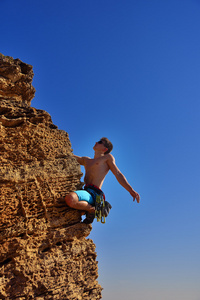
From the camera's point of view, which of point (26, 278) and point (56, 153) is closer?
point (26, 278)

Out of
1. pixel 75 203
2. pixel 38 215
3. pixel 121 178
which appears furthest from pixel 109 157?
pixel 38 215

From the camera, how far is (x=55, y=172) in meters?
4.80

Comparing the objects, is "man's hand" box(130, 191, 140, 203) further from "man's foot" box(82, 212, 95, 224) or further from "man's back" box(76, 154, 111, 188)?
"man's foot" box(82, 212, 95, 224)

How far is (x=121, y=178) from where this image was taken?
5.36m

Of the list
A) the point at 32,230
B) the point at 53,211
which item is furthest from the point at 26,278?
the point at 53,211

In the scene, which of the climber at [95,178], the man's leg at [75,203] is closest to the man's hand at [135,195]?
the climber at [95,178]

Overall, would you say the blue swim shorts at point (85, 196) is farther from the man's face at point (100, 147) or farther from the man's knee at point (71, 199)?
the man's face at point (100, 147)

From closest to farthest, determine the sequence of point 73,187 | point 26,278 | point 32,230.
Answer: point 26,278
point 32,230
point 73,187

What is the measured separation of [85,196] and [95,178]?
607 mm

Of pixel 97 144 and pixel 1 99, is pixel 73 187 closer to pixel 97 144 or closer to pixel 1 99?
pixel 97 144

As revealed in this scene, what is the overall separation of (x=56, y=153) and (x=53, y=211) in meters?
1.00

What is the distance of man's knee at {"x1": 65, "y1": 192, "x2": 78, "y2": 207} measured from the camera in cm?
464

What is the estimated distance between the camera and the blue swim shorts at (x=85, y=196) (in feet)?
15.6

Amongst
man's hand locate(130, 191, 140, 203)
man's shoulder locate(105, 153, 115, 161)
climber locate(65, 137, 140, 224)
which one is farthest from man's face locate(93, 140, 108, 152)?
man's hand locate(130, 191, 140, 203)
